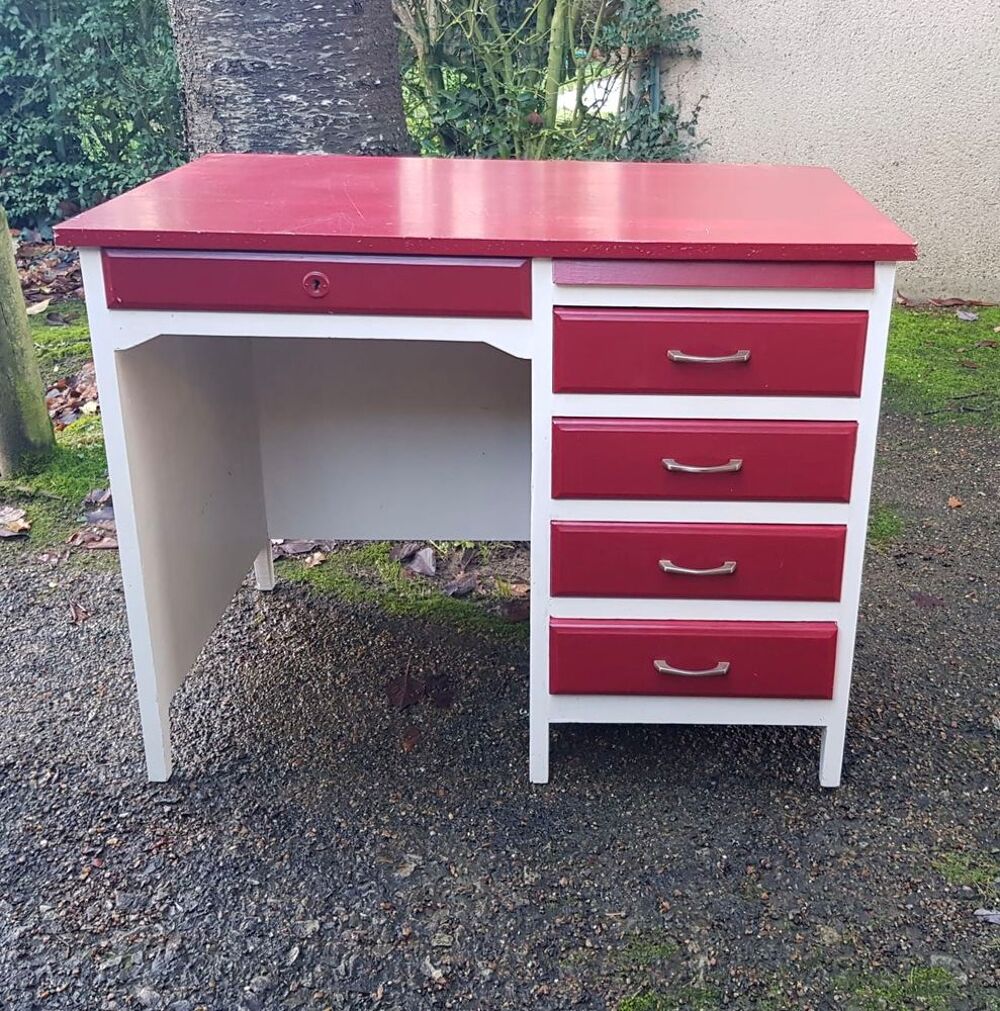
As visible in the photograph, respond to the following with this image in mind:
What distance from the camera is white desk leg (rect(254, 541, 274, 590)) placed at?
2953 millimetres

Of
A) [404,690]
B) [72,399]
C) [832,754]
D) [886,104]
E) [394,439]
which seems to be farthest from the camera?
[886,104]

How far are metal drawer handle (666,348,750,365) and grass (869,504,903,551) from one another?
162 centimetres

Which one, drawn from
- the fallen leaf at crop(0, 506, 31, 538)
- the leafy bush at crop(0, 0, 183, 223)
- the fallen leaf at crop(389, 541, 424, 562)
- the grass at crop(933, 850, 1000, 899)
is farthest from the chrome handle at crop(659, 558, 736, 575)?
the leafy bush at crop(0, 0, 183, 223)

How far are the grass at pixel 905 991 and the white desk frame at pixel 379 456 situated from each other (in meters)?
0.49

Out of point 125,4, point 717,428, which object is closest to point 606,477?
point 717,428

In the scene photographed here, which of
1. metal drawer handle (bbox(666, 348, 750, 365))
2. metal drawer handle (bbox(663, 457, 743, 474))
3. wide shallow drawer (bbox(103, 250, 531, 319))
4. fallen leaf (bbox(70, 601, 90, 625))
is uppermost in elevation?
wide shallow drawer (bbox(103, 250, 531, 319))

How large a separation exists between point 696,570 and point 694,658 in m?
0.18

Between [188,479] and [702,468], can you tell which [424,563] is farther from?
[702,468]

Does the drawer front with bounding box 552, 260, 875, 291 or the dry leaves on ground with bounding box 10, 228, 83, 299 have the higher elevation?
the drawer front with bounding box 552, 260, 875, 291

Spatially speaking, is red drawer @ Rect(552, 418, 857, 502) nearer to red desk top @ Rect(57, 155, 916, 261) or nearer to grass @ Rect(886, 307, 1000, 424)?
red desk top @ Rect(57, 155, 916, 261)

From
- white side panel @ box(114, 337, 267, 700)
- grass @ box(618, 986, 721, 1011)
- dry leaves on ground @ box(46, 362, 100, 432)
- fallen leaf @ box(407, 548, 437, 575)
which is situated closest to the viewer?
grass @ box(618, 986, 721, 1011)

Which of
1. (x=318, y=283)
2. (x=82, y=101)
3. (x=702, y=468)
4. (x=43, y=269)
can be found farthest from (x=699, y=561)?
(x=82, y=101)

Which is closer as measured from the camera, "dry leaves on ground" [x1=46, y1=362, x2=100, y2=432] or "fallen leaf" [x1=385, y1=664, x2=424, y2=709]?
"fallen leaf" [x1=385, y1=664, x2=424, y2=709]

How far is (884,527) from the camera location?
343 centimetres
